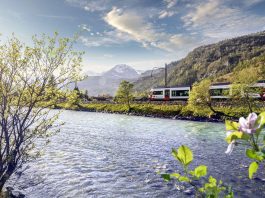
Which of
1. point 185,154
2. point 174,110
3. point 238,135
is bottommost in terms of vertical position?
point 174,110

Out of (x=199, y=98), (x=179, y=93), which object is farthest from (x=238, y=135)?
(x=179, y=93)

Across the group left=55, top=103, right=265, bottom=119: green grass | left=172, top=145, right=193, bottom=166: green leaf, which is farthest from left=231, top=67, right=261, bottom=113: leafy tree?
left=172, top=145, right=193, bottom=166: green leaf

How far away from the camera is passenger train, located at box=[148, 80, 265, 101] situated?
2083 inches

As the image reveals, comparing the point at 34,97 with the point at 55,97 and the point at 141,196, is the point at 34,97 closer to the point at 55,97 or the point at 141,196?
the point at 55,97

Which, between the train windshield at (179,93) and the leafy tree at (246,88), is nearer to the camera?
the leafy tree at (246,88)

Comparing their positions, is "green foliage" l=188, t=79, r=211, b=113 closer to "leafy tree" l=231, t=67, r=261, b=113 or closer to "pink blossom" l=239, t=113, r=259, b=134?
"leafy tree" l=231, t=67, r=261, b=113

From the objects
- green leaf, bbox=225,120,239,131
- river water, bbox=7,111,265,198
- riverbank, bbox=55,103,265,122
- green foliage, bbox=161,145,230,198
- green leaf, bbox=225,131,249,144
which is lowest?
river water, bbox=7,111,265,198

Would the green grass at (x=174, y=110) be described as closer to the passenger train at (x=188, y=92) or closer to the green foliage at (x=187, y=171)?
the passenger train at (x=188, y=92)

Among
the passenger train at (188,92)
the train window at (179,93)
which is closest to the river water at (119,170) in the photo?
the passenger train at (188,92)

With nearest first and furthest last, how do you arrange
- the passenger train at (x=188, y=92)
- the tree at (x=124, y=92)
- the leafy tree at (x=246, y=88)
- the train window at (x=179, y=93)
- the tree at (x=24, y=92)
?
the tree at (x=24, y=92) < the leafy tree at (x=246, y=88) < the passenger train at (x=188, y=92) < the train window at (x=179, y=93) < the tree at (x=124, y=92)

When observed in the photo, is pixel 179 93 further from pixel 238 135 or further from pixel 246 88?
pixel 238 135

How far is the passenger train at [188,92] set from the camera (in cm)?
5292

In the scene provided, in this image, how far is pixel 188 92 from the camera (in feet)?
228

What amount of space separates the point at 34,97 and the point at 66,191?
526 cm
